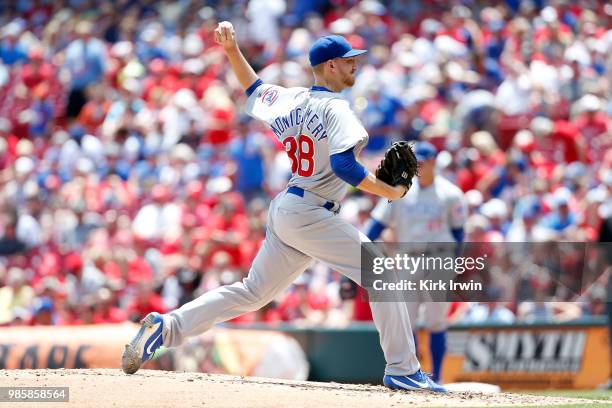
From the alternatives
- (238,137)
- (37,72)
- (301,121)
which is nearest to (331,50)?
(301,121)

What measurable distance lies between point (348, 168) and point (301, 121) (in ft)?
1.68

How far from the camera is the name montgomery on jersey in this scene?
6.62 m

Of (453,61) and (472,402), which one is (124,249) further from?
(472,402)

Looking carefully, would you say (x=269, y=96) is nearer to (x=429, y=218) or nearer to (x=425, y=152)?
(x=425, y=152)

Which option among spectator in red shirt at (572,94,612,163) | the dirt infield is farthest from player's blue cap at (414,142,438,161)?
spectator in red shirt at (572,94,612,163)

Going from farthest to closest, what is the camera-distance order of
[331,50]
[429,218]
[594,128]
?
[594,128]
[429,218]
[331,50]

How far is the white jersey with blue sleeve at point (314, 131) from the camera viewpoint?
6.49m

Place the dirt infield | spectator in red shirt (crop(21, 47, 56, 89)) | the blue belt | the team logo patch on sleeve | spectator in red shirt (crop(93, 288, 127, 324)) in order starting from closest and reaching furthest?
the dirt infield
the blue belt
the team logo patch on sleeve
spectator in red shirt (crop(93, 288, 127, 324))
spectator in red shirt (crop(21, 47, 56, 89))

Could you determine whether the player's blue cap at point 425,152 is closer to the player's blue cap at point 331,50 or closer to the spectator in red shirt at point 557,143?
the player's blue cap at point 331,50

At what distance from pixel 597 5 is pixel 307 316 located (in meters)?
6.97

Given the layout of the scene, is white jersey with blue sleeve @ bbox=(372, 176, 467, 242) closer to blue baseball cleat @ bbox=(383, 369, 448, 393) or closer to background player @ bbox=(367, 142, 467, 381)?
background player @ bbox=(367, 142, 467, 381)

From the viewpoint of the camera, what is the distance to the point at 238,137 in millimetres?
14562

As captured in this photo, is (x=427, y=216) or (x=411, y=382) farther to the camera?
(x=427, y=216)

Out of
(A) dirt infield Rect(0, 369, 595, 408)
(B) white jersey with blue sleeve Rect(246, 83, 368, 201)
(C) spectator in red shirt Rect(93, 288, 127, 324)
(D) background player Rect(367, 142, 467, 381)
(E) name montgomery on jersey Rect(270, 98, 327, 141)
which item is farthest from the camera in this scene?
(C) spectator in red shirt Rect(93, 288, 127, 324)
